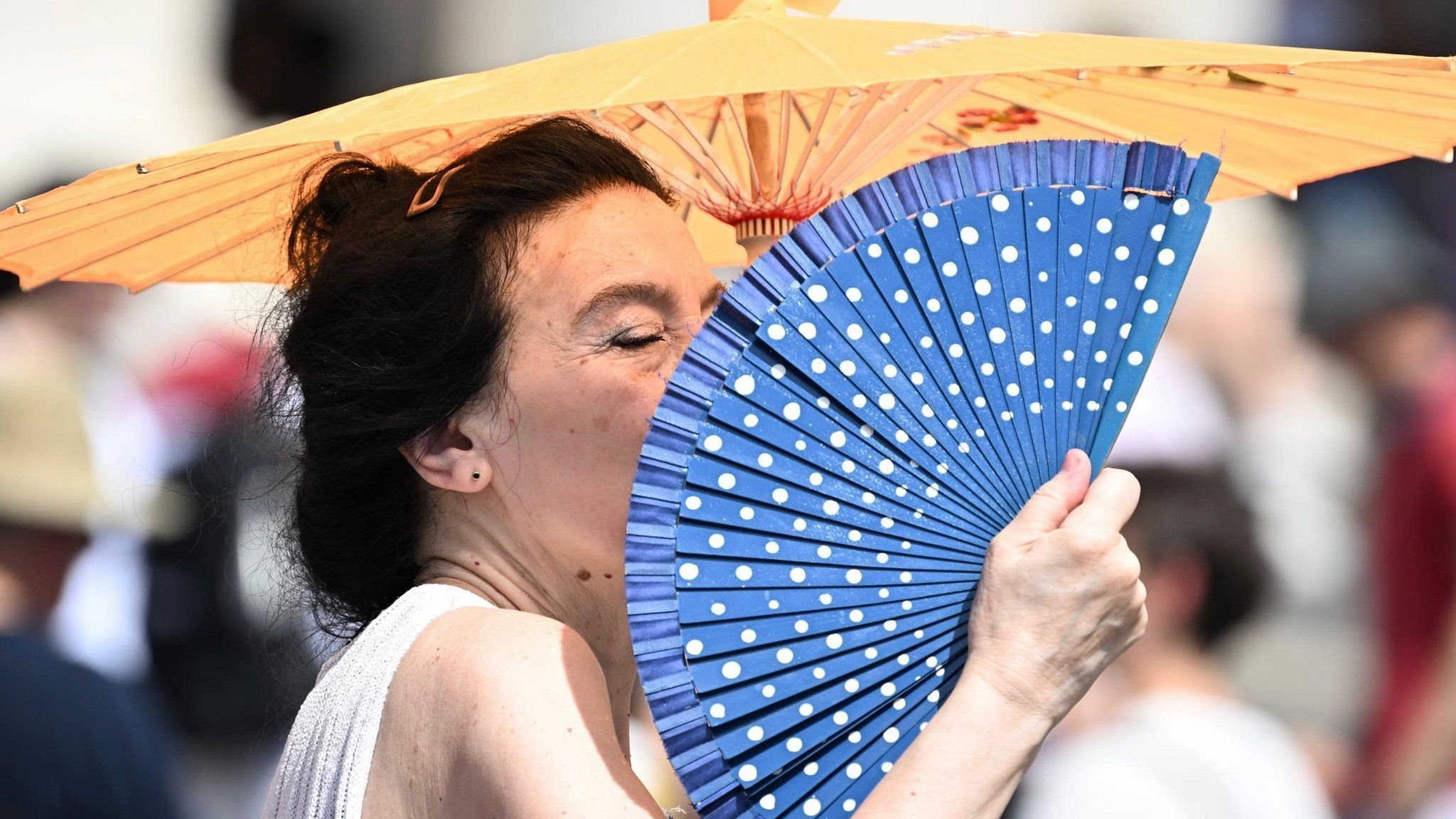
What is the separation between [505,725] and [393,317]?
616 mm

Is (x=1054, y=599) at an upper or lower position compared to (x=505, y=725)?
upper

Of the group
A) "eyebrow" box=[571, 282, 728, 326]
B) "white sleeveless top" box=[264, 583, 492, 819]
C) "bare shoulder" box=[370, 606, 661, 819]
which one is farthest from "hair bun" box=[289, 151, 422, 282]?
"bare shoulder" box=[370, 606, 661, 819]

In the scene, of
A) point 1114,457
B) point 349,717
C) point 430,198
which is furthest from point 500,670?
point 1114,457

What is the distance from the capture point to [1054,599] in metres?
1.40

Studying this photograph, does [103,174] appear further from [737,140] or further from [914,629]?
[914,629]

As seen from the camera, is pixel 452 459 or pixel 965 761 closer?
pixel 965 761

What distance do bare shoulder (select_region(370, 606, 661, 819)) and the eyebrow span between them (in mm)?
394

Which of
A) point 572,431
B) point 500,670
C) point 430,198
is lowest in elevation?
point 500,670

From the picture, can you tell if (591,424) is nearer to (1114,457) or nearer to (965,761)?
(965,761)

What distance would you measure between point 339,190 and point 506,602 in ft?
2.21

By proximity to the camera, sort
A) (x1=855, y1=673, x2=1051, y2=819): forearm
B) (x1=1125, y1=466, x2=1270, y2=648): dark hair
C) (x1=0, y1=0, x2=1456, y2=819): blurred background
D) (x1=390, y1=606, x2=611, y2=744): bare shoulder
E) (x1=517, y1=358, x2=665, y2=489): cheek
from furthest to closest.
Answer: (x1=1125, y1=466, x2=1270, y2=648): dark hair
(x1=0, y1=0, x2=1456, y2=819): blurred background
(x1=517, y1=358, x2=665, y2=489): cheek
(x1=390, y1=606, x2=611, y2=744): bare shoulder
(x1=855, y1=673, x2=1051, y2=819): forearm

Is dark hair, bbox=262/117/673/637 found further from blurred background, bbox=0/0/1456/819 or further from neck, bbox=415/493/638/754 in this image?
blurred background, bbox=0/0/1456/819

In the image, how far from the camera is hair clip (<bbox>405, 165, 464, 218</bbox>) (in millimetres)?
1834

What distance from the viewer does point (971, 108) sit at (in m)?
2.62
